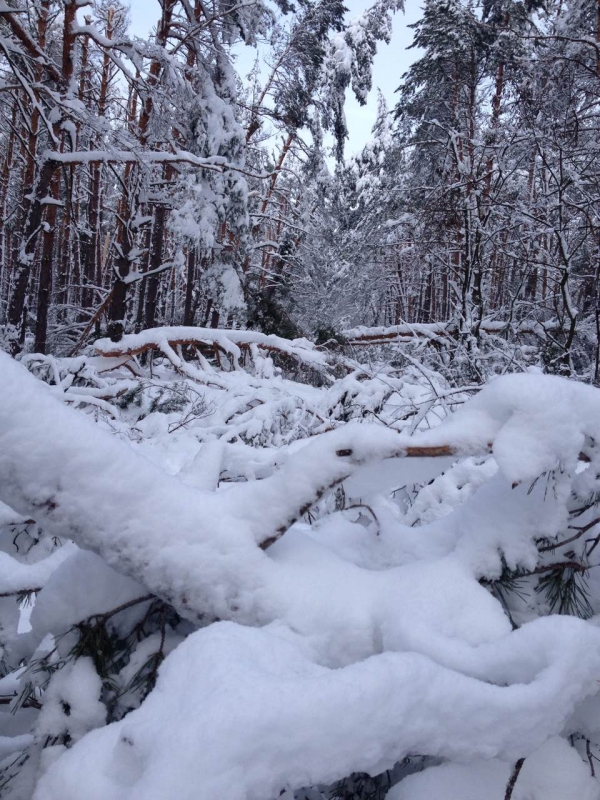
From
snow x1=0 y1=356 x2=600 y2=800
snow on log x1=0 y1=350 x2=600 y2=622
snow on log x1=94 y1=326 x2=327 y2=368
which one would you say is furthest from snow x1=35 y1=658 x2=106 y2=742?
snow on log x1=94 y1=326 x2=327 y2=368

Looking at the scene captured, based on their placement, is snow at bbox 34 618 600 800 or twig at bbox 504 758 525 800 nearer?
snow at bbox 34 618 600 800

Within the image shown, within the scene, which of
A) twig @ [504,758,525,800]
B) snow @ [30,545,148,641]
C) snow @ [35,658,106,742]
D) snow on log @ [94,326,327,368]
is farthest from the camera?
snow on log @ [94,326,327,368]

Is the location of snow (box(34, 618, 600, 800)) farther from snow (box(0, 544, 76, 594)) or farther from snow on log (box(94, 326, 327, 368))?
snow on log (box(94, 326, 327, 368))

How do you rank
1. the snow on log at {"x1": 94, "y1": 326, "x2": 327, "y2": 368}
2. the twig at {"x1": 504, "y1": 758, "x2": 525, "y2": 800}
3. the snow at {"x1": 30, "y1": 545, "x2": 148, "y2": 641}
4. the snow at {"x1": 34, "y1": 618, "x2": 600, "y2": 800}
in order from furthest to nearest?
the snow on log at {"x1": 94, "y1": 326, "x2": 327, "y2": 368} < the snow at {"x1": 30, "y1": 545, "x2": 148, "y2": 641} < the twig at {"x1": 504, "y1": 758, "x2": 525, "y2": 800} < the snow at {"x1": 34, "y1": 618, "x2": 600, "y2": 800}

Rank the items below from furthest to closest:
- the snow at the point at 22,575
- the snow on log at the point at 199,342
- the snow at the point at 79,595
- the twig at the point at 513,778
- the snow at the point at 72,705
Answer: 1. the snow on log at the point at 199,342
2. the snow at the point at 22,575
3. the snow at the point at 79,595
4. the snow at the point at 72,705
5. the twig at the point at 513,778

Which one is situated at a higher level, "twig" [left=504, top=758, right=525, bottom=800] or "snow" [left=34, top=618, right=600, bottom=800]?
"snow" [left=34, top=618, right=600, bottom=800]

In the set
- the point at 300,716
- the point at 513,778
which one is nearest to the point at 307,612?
the point at 300,716

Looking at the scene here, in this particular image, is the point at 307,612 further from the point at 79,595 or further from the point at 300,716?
the point at 79,595

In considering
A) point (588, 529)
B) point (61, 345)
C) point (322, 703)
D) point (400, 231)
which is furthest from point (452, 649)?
point (400, 231)

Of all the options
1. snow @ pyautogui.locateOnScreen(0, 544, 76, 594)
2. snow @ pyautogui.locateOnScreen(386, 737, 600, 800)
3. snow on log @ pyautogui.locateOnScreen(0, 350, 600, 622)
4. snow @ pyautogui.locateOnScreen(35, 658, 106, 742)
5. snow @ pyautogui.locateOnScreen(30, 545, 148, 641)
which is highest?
snow on log @ pyautogui.locateOnScreen(0, 350, 600, 622)

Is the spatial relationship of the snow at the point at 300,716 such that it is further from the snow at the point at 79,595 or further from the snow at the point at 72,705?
the snow at the point at 79,595

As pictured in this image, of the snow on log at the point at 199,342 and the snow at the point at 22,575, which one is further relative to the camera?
the snow on log at the point at 199,342

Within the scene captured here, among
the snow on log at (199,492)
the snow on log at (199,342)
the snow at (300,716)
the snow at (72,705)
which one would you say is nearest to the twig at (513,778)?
the snow at (300,716)

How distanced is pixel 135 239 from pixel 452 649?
7419mm
